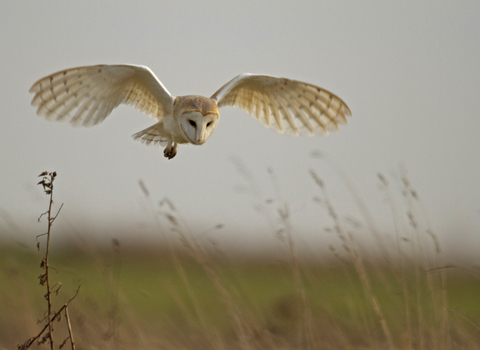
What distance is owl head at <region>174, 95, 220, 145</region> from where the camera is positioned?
2.60 m

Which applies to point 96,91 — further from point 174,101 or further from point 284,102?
point 284,102

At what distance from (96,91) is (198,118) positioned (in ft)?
3.36

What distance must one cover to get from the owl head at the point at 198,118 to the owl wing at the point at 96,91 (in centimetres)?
58

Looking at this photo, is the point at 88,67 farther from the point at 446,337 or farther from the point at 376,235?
the point at 446,337

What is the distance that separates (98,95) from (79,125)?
0.26 m

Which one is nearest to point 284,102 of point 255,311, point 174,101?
point 174,101

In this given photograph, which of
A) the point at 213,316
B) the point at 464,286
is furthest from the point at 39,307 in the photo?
the point at 464,286

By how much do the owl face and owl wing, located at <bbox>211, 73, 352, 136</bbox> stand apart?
0.53 meters

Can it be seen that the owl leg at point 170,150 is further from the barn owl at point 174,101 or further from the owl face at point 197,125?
the owl face at point 197,125

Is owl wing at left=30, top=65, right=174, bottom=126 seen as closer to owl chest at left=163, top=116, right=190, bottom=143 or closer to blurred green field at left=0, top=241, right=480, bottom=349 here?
owl chest at left=163, top=116, right=190, bottom=143

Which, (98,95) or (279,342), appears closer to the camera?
(279,342)

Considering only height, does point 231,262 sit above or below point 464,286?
above

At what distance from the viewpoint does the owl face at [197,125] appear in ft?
8.51

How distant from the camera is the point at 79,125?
10.3 feet
